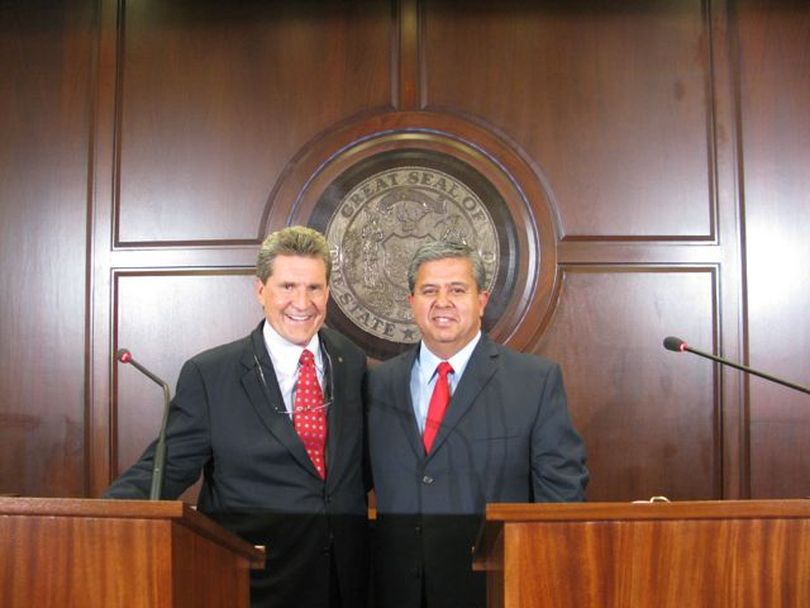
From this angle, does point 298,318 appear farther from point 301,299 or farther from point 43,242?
point 43,242

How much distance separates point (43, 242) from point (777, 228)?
2.78 meters

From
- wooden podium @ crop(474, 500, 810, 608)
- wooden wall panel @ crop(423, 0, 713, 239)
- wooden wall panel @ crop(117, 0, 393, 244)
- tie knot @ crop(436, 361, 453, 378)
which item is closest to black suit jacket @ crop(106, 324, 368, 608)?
tie knot @ crop(436, 361, 453, 378)

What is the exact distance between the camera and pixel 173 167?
4062mm

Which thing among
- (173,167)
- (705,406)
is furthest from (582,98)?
(173,167)

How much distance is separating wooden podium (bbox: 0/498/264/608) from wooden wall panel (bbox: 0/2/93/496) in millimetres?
2337

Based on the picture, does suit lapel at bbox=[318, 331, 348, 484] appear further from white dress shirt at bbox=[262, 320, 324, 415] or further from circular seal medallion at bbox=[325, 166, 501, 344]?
circular seal medallion at bbox=[325, 166, 501, 344]

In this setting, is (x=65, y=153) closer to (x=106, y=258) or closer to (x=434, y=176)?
(x=106, y=258)

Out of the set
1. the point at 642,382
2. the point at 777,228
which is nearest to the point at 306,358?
the point at 642,382

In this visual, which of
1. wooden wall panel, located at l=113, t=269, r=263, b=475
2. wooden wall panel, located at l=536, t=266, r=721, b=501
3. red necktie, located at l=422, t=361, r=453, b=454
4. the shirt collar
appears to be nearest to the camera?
red necktie, located at l=422, t=361, r=453, b=454

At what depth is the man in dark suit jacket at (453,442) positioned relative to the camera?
2623mm

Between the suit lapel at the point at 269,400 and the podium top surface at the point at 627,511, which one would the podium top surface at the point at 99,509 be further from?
the suit lapel at the point at 269,400

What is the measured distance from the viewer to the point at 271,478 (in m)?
2.71

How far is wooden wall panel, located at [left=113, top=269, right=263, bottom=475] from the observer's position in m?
4.00

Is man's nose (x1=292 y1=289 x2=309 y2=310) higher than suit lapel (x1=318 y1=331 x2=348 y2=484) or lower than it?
higher
